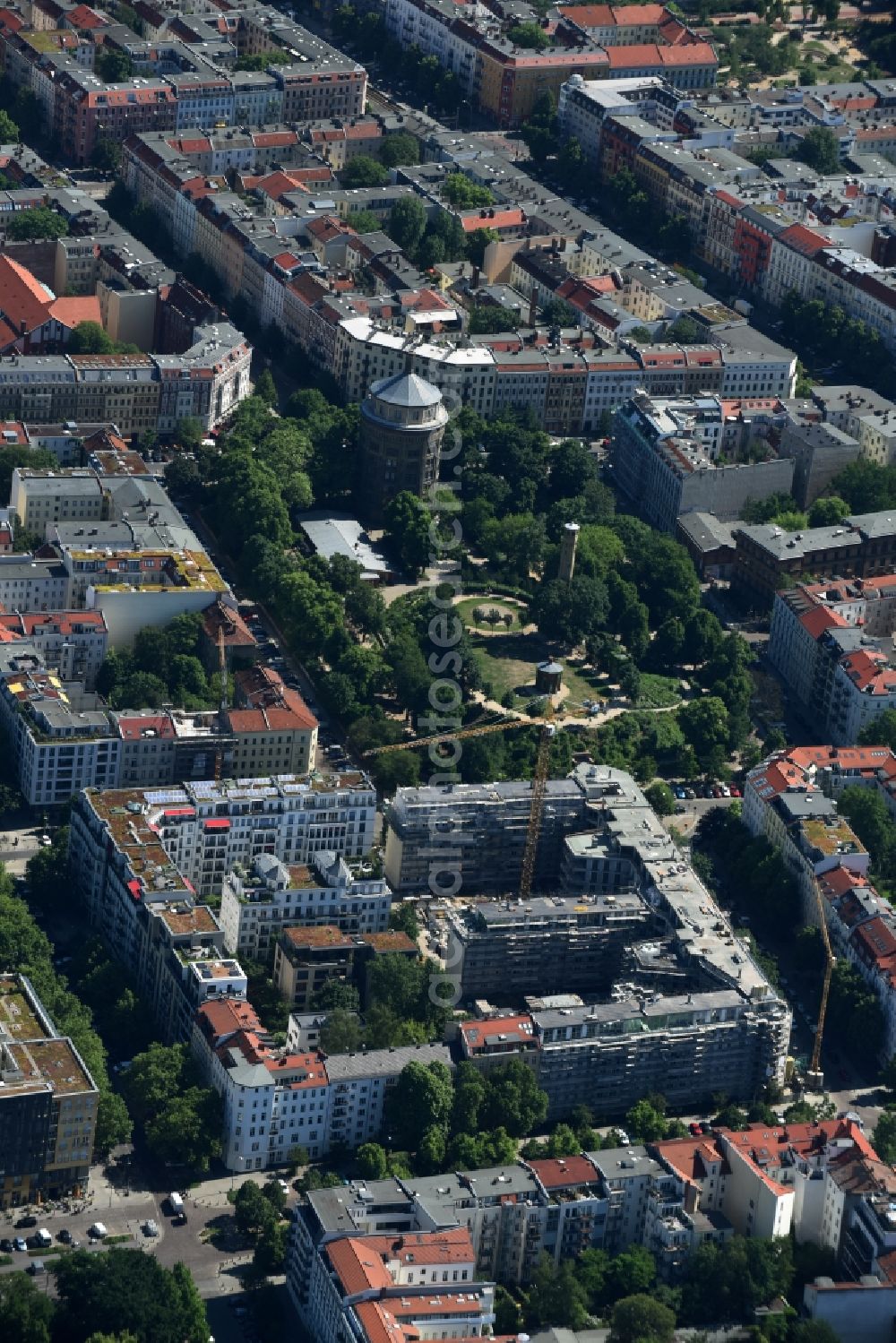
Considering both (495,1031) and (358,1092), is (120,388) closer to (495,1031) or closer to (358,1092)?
(495,1031)

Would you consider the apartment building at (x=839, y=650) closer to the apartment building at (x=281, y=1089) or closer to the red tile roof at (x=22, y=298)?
the apartment building at (x=281, y=1089)

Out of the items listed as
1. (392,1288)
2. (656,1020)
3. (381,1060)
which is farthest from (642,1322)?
(656,1020)

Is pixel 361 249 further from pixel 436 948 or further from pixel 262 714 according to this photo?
pixel 436 948

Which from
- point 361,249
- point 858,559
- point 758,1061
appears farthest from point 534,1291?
point 361,249

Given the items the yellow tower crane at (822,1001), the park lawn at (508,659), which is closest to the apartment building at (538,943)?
the yellow tower crane at (822,1001)

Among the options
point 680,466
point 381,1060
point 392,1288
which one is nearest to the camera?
point 392,1288

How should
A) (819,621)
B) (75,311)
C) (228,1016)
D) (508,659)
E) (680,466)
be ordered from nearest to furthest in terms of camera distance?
1. (228,1016)
2. (819,621)
3. (508,659)
4. (680,466)
5. (75,311)

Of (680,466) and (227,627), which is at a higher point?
(680,466)

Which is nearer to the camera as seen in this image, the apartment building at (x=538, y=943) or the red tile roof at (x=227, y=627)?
the apartment building at (x=538, y=943)
